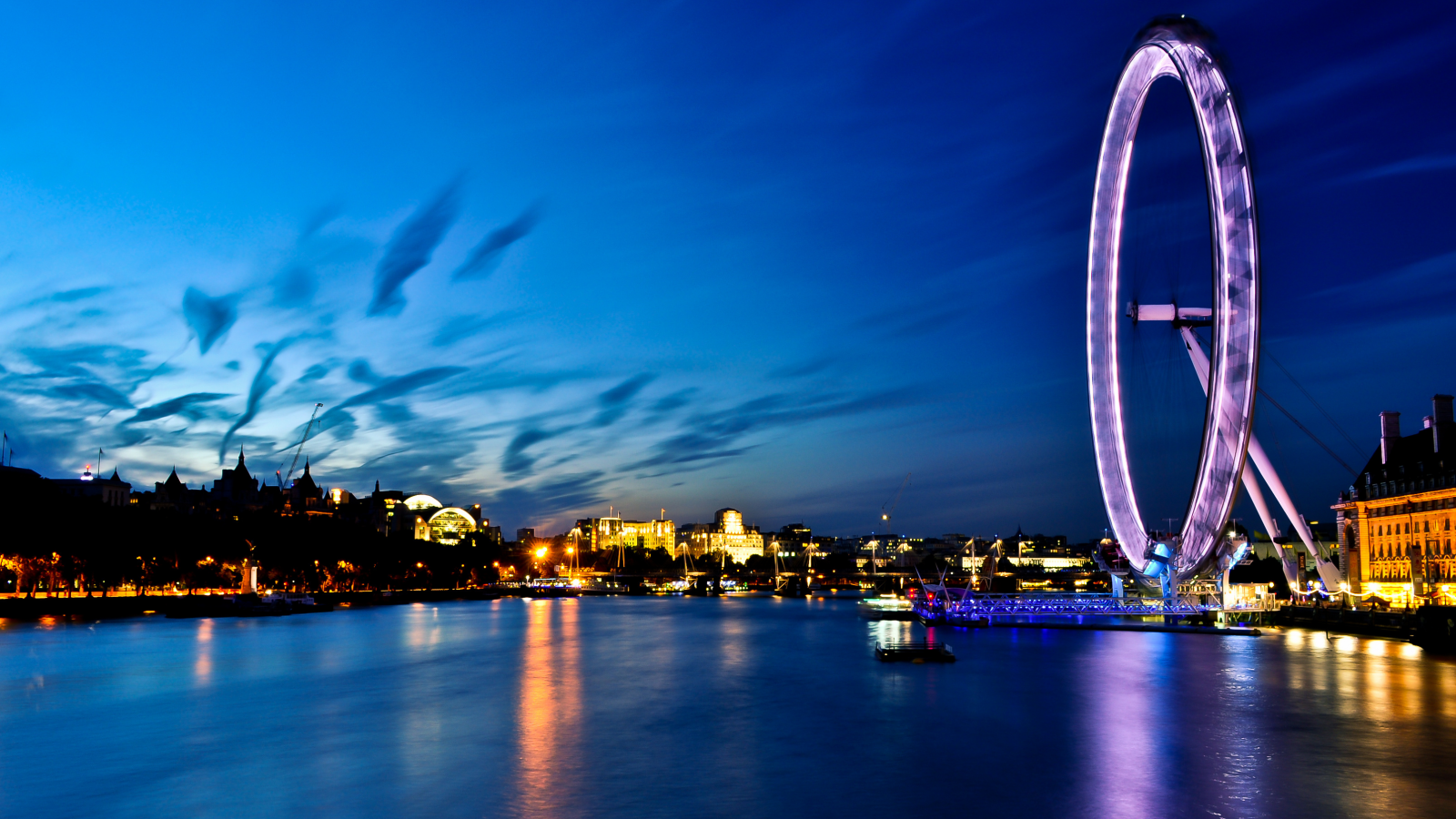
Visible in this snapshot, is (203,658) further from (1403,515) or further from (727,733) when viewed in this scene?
(1403,515)

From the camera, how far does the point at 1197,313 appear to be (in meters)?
62.4

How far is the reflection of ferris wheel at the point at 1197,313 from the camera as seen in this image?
4688cm

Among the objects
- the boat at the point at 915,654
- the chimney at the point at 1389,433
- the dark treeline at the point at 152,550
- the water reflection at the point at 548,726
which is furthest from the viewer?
the dark treeline at the point at 152,550

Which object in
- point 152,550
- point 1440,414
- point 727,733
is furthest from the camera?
point 152,550

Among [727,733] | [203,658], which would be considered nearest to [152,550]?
[203,658]

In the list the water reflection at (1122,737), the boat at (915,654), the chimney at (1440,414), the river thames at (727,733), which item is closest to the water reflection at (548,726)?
the river thames at (727,733)

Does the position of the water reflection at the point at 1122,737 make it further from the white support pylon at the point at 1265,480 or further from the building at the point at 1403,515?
the building at the point at 1403,515

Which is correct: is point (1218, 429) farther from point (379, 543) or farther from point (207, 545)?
point (379, 543)

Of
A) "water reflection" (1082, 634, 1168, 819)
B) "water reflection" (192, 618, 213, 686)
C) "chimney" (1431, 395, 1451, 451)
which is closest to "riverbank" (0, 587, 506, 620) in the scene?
"water reflection" (192, 618, 213, 686)

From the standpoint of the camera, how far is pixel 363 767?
97.3 ft

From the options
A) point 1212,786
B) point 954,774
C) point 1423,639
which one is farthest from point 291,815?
point 1423,639

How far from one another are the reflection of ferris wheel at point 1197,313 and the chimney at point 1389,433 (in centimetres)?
3997

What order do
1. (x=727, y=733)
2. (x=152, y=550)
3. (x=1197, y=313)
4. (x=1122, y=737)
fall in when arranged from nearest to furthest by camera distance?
(x=1122, y=737)
(x=727, y=733)
(x=1197, y=313)
(x=152, y=550)

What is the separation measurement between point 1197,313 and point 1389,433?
5625 centimetres
